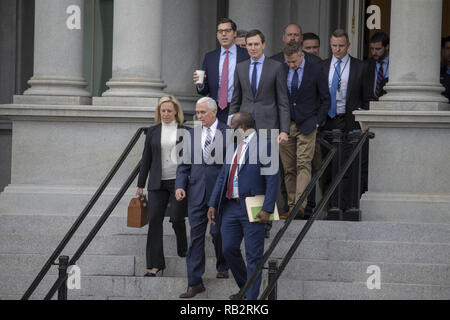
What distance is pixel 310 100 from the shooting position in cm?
1320

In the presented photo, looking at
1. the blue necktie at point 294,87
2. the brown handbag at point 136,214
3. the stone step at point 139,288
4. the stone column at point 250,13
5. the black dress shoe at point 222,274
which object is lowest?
the stone step at point 139,288

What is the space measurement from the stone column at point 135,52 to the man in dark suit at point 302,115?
6.52 ft

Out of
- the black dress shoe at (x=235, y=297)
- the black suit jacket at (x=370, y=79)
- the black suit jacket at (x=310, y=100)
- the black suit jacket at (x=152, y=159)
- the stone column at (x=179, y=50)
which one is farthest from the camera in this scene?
the stone column at (x=179, y=50)

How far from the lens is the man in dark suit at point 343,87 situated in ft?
44.7

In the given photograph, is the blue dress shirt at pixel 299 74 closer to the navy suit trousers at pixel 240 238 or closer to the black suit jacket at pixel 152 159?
the black suit jacket at pixel 152 159

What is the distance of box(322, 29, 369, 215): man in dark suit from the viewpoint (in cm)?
1362

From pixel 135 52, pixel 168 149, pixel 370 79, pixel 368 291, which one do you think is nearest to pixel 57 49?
pixel 135 52

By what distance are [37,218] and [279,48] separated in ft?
17.7

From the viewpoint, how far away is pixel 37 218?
44.6 feet

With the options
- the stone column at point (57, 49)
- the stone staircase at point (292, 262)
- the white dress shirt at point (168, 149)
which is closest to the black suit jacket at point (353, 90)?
A: the stone staircase at point (292, 262)

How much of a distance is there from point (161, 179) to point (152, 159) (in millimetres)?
277

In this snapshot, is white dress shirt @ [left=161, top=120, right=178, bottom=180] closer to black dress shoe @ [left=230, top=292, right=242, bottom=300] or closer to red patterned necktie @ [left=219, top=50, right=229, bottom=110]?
red patterned necktie @ [left=219, top=50, right=229, bottom=110]

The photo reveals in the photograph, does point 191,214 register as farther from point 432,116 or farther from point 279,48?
point 279,48

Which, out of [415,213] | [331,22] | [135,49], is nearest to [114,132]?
[135,49]
